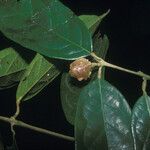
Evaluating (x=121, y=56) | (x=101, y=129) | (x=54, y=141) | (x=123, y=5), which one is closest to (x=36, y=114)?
(x=54, y=141)

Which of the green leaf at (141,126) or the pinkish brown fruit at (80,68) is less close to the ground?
the pinkish brown fruit at (80,68)

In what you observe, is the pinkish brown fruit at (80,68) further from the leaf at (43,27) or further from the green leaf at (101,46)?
the green leaf at (101,46)

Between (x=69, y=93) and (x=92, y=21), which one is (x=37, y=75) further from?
(x=92, y=21)

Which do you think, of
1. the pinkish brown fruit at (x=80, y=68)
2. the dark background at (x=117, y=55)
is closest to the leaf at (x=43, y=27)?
the pinkish brown fruit at (x=80, y=68)

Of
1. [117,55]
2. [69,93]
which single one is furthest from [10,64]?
[117,55]

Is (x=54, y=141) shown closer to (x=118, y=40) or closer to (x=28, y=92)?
(x=118, y=40)

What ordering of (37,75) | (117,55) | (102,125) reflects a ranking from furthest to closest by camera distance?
(117,55), (37,75), (102,125)
